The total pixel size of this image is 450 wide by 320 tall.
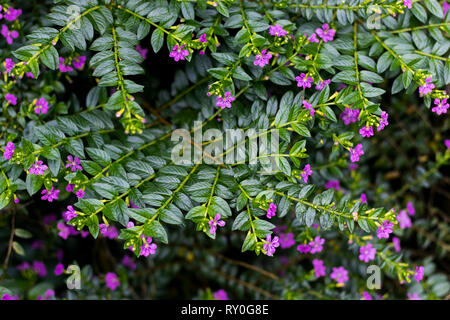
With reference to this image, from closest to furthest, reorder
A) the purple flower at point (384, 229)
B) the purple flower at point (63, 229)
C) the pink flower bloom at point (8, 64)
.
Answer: the purple flower at point (384, 229), the pink flower bloom at point (8, 64), the purple flower at point (63, 229)

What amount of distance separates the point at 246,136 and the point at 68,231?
3.01 feet

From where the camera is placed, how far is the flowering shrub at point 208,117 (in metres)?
1.41

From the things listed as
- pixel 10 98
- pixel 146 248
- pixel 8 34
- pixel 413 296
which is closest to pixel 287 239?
pixel 413 296

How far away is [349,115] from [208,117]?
54 centimetres

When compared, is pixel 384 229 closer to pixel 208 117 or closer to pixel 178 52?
pixel 208 117

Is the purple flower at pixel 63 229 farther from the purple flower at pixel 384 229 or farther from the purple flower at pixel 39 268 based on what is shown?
the purple flower at pixel 384 229

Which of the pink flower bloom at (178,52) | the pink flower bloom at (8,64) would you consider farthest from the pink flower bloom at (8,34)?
the pink flower bloom at (178,52)

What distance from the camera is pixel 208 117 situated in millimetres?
1712

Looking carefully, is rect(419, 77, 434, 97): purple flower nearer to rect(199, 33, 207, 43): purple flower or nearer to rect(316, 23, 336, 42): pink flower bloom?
rect(316, 23, 336, 42): pink flower bloom

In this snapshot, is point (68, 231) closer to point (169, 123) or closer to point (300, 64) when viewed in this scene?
point (169, 123)

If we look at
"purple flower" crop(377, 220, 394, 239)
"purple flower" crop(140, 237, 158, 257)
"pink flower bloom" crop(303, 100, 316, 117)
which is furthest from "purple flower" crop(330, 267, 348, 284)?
"purple flower" crop(140, 237, 158, 257)

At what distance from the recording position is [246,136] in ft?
5.11

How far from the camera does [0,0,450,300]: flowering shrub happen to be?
141cm

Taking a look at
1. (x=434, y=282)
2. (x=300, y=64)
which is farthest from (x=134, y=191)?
(x=434, y=282)
